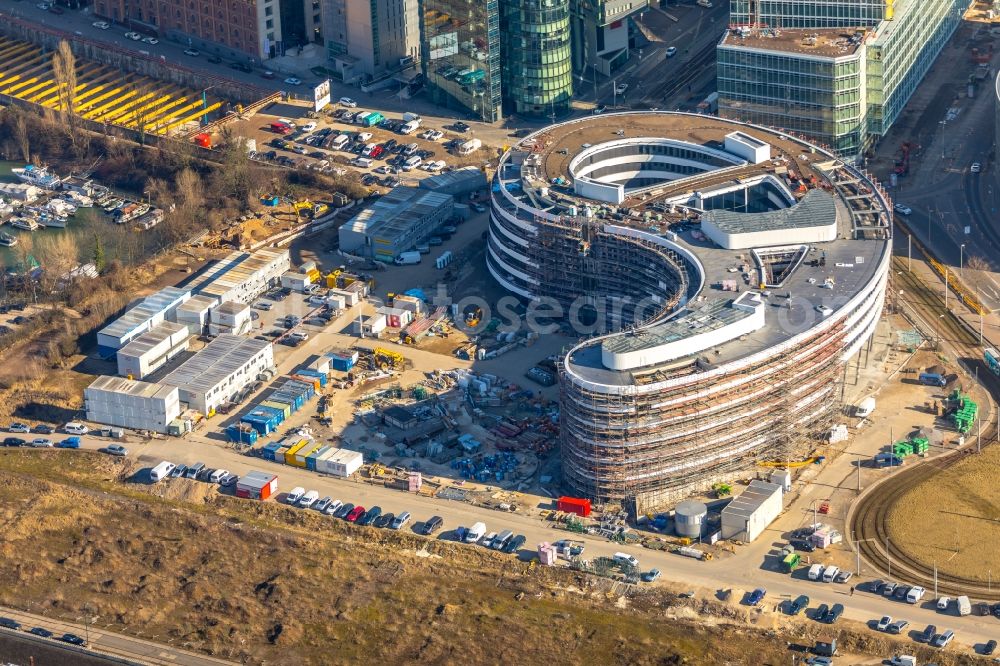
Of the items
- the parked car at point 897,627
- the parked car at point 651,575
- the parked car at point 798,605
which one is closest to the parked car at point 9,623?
the parked car at point 651,575

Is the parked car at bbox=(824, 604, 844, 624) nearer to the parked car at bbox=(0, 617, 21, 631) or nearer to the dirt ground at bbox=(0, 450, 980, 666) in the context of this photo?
the dirt ground at bbox=(0, 450, 980, 666)

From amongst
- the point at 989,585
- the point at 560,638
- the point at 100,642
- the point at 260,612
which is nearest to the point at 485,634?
the point at 560,638

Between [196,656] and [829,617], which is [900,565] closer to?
[829,617]

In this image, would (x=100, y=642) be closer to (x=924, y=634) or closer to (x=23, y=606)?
(x=23, y=606)

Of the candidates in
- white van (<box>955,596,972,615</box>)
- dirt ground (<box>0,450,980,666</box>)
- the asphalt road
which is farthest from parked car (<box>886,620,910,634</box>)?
the asphalt road

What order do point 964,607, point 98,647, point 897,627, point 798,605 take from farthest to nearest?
point 798,605 → point 98,647 → point 964,607 → point 897,627

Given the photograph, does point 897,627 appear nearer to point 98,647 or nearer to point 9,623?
point 98,647

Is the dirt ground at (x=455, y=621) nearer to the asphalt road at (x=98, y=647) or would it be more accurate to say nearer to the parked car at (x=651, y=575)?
the asphalt road at (x=98, y=647)

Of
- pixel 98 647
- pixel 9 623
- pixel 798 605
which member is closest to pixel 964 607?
pixel 798 605

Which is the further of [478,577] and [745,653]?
[478,577]
